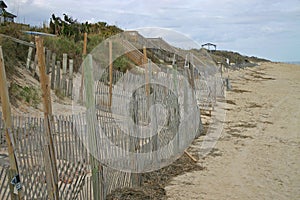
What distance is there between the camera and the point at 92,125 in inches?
152

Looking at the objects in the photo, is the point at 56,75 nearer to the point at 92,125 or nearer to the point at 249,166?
the point at 249,166

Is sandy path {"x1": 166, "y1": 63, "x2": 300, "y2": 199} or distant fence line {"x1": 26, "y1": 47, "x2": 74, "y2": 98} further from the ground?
distant fence line {"x1": 26, "y1": 47, "x2": 74, "y2": 98}

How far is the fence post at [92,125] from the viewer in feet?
12.6

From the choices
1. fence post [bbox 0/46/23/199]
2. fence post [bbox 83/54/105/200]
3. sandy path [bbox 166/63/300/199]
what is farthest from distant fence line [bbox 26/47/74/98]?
fence post [bbox 0/46/23/199]

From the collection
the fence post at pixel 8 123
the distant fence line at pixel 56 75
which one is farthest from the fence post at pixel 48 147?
the distant fence line at pixel 56 75

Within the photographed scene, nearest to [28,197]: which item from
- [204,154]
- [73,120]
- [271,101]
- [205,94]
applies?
[73,120]

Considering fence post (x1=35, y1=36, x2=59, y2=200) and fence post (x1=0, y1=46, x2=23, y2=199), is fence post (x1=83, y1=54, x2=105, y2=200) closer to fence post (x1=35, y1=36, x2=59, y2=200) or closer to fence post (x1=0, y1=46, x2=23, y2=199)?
fence post (x1=35, y1=36, x2=59, y2=200)

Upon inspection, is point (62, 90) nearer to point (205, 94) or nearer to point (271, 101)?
point (205, 94)

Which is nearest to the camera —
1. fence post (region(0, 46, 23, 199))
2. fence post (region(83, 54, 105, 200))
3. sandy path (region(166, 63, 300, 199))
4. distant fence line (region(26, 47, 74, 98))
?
fence post (region(0, 46, 23, 199))

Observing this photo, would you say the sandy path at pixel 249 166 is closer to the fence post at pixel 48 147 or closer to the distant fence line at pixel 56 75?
the fence post at pixel 48 147

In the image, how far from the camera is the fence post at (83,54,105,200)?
383 centimetres

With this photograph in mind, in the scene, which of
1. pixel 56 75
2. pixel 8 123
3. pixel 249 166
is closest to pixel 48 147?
pixel 8 123

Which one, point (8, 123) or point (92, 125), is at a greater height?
point (8, 123)

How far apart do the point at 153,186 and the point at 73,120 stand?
79.1 inches
